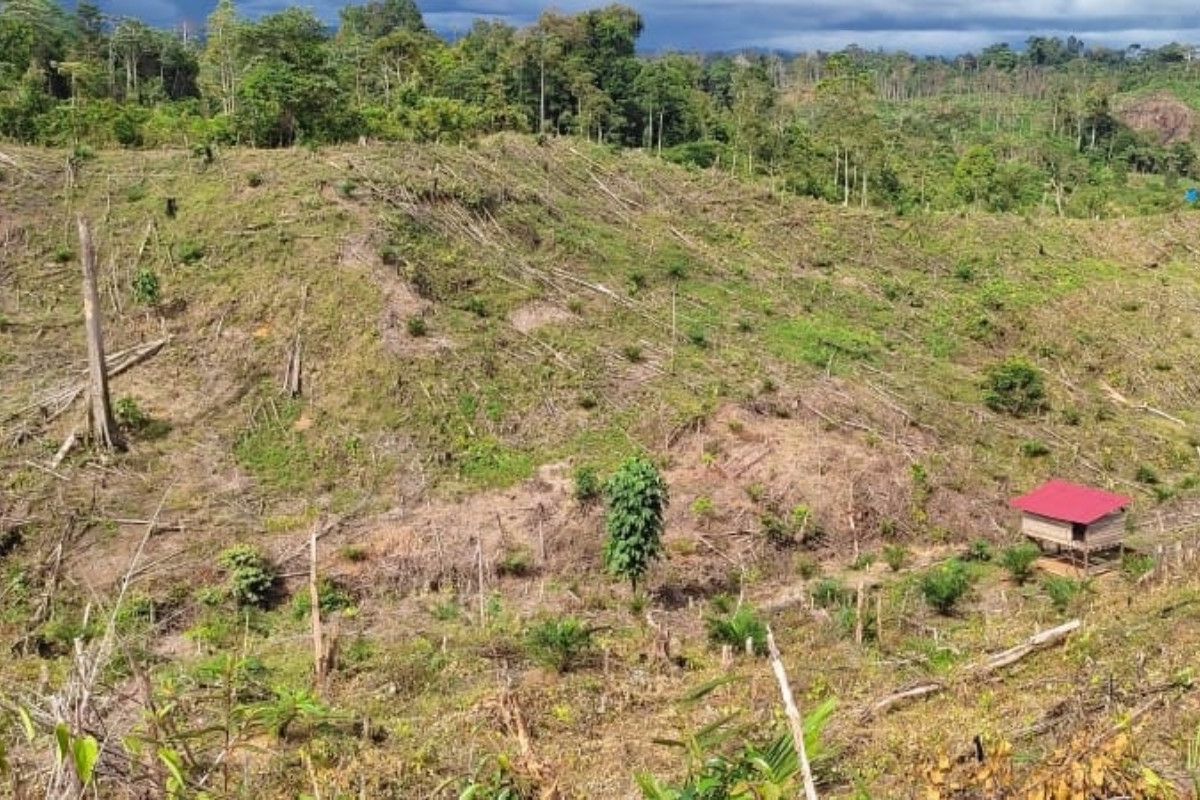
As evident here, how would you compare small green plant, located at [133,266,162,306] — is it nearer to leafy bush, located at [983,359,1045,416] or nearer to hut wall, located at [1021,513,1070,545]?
hut wall, located at [1021,513,1070,545]

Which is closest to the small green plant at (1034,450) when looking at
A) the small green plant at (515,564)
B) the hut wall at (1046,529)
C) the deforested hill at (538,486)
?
the deforested hill at (538,486)

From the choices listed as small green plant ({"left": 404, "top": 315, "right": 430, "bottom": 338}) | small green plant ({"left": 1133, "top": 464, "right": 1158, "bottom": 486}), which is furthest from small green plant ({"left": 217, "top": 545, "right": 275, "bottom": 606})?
small green plant ({"left": 1133, "top": 464, "right": 1158, "bottom": 486})

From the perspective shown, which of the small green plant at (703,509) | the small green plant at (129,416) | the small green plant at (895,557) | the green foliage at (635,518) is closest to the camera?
the green foliage at (635,518)

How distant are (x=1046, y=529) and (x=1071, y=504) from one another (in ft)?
2.07

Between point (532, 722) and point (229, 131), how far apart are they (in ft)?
80.6

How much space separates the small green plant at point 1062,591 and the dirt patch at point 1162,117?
8353 cm

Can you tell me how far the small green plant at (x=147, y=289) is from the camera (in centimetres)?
2147

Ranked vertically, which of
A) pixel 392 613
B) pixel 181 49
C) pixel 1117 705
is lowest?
pixel 392 613

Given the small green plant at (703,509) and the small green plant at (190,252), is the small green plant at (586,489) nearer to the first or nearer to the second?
the small green plant at (703,509)

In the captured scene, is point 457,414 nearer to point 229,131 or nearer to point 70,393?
point 70,393

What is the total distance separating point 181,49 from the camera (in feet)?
147

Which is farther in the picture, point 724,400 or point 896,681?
point 724,400

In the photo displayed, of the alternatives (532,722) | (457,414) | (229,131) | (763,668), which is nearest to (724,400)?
(457,414)

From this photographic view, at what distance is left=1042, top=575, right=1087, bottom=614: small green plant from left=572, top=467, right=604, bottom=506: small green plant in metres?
7.38
